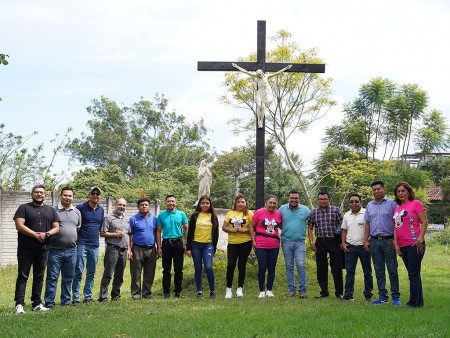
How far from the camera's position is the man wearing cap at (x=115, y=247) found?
9727 mm

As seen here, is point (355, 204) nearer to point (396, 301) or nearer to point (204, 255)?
point (396, 301)

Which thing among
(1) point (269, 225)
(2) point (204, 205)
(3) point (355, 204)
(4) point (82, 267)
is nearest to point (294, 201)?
(1) point (269, 225)

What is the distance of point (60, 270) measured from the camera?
928 cm

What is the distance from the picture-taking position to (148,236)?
10062 millimetres

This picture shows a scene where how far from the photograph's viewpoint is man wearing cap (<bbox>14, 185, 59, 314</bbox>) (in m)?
8.37

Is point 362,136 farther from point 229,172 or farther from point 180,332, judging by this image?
point 180,332

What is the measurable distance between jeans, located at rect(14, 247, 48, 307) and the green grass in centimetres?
28

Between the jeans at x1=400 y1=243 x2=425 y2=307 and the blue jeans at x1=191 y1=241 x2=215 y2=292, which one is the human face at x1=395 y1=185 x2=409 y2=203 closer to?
the jeans at x1=400 y1=243 x2=425 y2=307

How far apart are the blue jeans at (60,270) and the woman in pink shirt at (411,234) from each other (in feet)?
15.5

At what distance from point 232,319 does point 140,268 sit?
10.7 feet

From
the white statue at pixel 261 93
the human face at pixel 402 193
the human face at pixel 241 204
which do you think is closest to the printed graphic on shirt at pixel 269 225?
the human face at pixel 241 204

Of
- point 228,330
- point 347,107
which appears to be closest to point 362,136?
point 347,107

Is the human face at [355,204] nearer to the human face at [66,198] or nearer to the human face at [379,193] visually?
the human face at [379,193]

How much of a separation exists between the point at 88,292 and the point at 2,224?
23.4 ft
